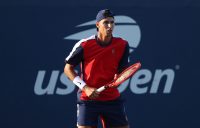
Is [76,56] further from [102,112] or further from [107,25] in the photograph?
[102,112]

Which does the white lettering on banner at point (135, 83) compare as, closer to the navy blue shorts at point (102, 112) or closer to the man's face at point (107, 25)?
the navy blue shorts at point (102, 112)

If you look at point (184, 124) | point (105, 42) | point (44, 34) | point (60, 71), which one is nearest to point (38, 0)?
point (44, 34)

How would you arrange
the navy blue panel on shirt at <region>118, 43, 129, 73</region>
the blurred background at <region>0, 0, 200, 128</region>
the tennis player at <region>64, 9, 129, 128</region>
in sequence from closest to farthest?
the tennis player at <region>64, 9, 129, 128</region>, the navy blue panel on shirt at <region>118, 43, 129, 73</region>, the blurred background at <region>0, 0, 200, 128</region>

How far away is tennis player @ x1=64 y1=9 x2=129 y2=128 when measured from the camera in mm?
5508

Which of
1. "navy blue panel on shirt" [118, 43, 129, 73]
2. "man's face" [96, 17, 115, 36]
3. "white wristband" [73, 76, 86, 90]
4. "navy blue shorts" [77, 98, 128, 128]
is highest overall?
"man's face" [96, 17, 115, 36]

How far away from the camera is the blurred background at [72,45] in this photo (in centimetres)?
688

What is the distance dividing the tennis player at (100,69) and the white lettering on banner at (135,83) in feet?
4.43

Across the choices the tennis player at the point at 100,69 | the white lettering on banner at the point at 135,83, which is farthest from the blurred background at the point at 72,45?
the tennis player at the point at 100,69

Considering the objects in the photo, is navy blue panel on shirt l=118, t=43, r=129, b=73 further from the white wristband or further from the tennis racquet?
the white wristband

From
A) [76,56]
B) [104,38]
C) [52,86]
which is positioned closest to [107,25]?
[104,38]

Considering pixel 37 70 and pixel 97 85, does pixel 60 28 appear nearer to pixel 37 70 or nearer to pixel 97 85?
pixel 37 70

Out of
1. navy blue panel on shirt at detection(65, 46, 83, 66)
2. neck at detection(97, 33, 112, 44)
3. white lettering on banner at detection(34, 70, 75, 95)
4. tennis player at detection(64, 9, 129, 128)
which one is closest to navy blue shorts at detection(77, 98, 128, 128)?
tennis player at detection(64, 9, 129, 128)

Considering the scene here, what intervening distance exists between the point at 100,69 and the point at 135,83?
171 cm

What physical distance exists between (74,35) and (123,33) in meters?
0.57
